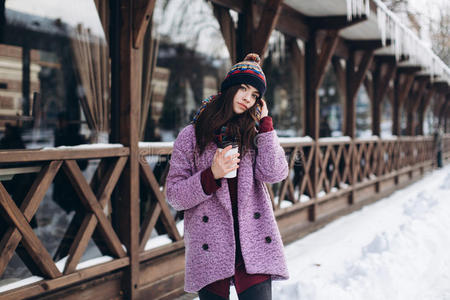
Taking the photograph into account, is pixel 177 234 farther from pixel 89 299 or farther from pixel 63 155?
pixel 63 155

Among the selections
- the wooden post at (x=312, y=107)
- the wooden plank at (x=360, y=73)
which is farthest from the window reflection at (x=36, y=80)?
the wooden plank at (x=360, y=73)

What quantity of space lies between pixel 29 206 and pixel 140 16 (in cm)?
164

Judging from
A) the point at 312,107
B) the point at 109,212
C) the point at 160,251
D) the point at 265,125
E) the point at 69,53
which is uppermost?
the point at 69,53

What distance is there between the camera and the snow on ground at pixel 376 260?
3.26 metres

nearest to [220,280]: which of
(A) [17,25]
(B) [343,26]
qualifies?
(A) [17,25]

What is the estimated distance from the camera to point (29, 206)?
268cm

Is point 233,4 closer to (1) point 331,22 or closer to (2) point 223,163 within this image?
(1) point 331,22

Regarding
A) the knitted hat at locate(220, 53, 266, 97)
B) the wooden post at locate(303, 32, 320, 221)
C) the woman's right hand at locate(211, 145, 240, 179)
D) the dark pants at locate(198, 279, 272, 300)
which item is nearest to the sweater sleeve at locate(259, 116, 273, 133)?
the knitted hat at locate(220, 53, 266, 97)

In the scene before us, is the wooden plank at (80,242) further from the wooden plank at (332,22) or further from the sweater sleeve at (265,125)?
the wooden plank at (332,22)

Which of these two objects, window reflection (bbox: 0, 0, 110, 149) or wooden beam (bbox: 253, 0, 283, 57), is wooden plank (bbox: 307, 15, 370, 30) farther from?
window reflection (bbox: 0, 0, 110, 149)

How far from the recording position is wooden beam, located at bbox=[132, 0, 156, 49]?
10.7 ft

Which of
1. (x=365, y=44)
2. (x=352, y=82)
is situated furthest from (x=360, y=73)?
(x=365, y=44)

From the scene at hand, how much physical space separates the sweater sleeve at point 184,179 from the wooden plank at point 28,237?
1.29 metres

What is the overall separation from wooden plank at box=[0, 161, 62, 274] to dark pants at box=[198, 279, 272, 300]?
4.66 ft
